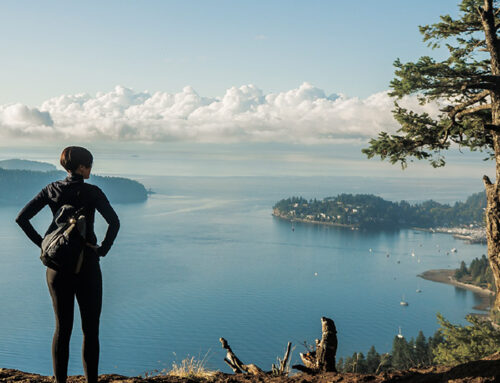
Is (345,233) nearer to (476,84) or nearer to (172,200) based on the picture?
(172,200)

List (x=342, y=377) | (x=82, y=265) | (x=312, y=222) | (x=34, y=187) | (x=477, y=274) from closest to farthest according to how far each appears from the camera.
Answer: (x=82, y=265), (x=342, y=377), (x=477, y=274), (x=312, y=222), (x=34, y=187)

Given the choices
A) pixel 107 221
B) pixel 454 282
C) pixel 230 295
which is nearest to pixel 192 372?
pixel 107 221

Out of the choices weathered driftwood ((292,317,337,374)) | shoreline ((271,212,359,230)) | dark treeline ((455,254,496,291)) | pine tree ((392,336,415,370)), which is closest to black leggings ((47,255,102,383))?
weathered driftwood ((292,317,337,374))

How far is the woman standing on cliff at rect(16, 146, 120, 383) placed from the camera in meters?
3.05

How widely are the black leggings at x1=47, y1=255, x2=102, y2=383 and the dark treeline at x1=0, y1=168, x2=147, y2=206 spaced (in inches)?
6467

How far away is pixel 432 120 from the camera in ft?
23.3

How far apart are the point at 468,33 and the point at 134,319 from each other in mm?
50803

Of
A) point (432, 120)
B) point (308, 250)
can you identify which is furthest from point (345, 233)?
point (432, 120)

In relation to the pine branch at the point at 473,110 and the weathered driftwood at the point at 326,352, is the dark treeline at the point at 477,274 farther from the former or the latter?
the weathered driftwood at the point at 326,352

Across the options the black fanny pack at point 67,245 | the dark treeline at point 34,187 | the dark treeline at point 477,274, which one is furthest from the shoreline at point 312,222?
the black fanny pack at point 67,245

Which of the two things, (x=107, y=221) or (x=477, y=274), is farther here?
(x=477, y=274)

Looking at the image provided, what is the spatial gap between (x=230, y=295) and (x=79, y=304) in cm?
6168

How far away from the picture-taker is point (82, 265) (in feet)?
9.95

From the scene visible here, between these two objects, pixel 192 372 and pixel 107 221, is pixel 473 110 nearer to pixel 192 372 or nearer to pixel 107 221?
pixel 192 372
